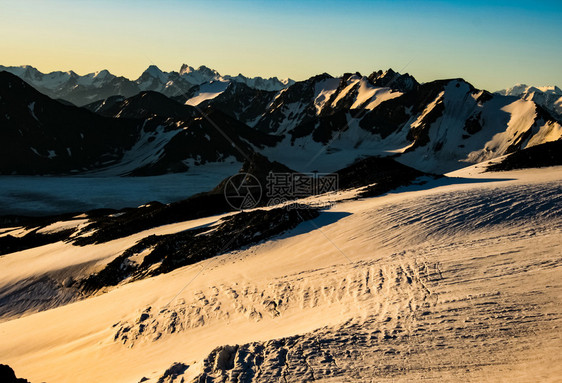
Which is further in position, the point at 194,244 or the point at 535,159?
the point at 535,159

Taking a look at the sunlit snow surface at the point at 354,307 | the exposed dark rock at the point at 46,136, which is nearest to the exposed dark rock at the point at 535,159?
the sunlit snow surface at the point at 354,307

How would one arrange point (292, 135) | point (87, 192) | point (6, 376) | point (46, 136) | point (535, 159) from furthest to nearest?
1. point (292, 135)
2. point (46, 136)
3. point (87, 192)
4. point (535, 159)
5. point (6, 376)

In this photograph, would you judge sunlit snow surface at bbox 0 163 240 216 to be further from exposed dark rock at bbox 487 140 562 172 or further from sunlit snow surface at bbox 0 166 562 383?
exposed dark rock at bbox 487 140 562 172

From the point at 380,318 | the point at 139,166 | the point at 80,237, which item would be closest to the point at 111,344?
the point at 380,318

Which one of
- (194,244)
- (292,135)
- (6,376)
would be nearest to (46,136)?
(292,135)

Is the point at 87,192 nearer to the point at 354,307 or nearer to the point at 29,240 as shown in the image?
the point at 29,240

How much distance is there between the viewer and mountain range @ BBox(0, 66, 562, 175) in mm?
134625

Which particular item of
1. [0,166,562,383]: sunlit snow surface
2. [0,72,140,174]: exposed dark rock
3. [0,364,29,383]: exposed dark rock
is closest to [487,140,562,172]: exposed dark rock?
[0,166,562,383]: sunlit snow surface

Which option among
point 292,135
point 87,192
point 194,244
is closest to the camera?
point 194,244

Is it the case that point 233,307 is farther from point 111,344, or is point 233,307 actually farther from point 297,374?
point 297,374

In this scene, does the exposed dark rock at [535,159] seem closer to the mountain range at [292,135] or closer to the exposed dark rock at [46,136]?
the mountain range at [292,135]

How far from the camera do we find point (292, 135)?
174m

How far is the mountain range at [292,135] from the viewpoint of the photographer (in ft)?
442

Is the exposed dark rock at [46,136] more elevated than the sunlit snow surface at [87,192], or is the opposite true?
the exposed dark rock at [46,136]
